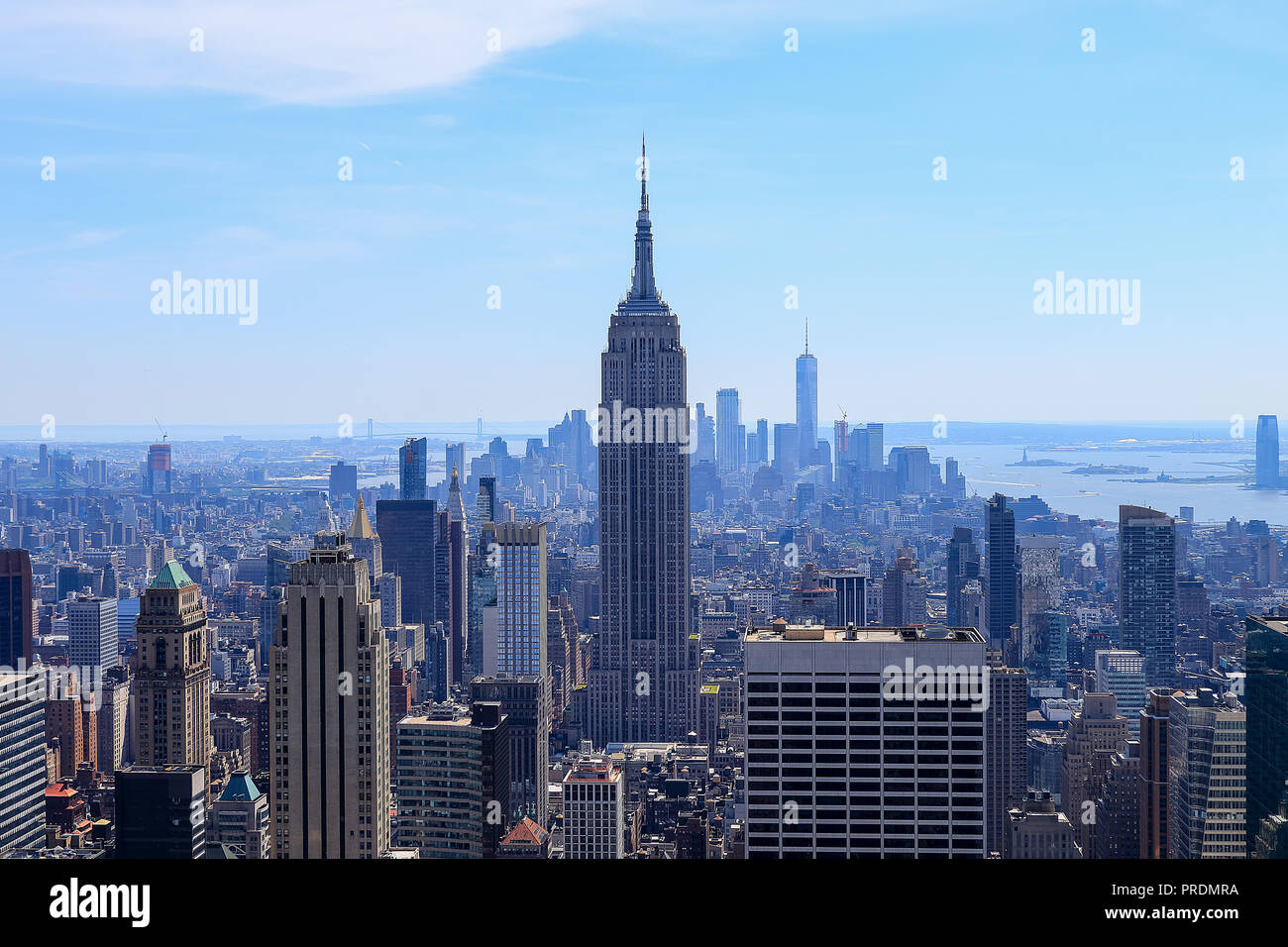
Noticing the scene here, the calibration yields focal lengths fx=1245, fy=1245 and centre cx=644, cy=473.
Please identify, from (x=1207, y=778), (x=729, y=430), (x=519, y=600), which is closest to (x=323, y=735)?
(x=1207, y=778)

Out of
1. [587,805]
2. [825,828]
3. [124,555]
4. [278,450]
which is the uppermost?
[278,450]

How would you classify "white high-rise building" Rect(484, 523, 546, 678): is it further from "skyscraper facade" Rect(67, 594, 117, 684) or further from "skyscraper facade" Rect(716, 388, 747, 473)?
"skyscraper facade" Rect(67, 594, 117, 684)

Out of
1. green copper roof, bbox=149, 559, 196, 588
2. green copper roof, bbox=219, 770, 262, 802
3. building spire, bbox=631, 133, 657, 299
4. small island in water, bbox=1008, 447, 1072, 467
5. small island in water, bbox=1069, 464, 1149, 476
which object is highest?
building spire, bbox=631, 133, 657, 299

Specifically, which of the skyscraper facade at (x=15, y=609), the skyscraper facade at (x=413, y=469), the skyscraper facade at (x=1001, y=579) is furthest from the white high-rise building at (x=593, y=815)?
the skyscraper facade at (x=15, y=609)

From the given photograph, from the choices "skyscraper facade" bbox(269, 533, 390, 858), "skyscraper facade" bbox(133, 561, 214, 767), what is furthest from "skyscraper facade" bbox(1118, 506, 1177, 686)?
"skyscraper facade" bbox(133, 561, 214, 767)
